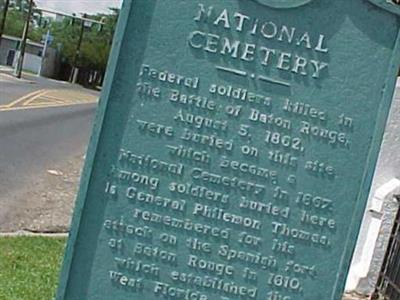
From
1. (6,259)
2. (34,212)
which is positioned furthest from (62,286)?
(34,212)

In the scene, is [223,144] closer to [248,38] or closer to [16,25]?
[248,38]

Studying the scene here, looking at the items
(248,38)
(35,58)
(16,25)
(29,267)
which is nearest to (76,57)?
(35,58)

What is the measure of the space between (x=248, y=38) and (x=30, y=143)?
14.2 meters

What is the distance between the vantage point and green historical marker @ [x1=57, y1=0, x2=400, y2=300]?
3.91 meters

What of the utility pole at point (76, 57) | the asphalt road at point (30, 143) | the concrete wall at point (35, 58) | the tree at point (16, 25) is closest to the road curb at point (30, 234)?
the asphalt road at point (30, 143)

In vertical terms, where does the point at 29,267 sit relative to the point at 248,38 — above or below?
below

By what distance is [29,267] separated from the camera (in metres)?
7.29

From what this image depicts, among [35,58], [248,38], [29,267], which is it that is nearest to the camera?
[248,38]

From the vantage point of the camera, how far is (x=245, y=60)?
390 centimetres

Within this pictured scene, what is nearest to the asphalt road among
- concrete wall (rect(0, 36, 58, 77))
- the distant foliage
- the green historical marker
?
the green historical marker

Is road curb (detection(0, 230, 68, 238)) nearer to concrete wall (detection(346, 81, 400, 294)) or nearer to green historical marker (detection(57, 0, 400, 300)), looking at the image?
concrete wall (detection(346, 81, 400, 294))

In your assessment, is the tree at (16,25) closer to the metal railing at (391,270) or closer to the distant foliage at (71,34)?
the distant foliage at (71,34)

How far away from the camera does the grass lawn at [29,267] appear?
→ 6449 mm

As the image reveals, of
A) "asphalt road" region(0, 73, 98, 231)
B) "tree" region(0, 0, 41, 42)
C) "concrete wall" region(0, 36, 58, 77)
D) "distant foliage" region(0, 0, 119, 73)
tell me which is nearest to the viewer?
"asphalt road" region(0, 73, 98, 231)
